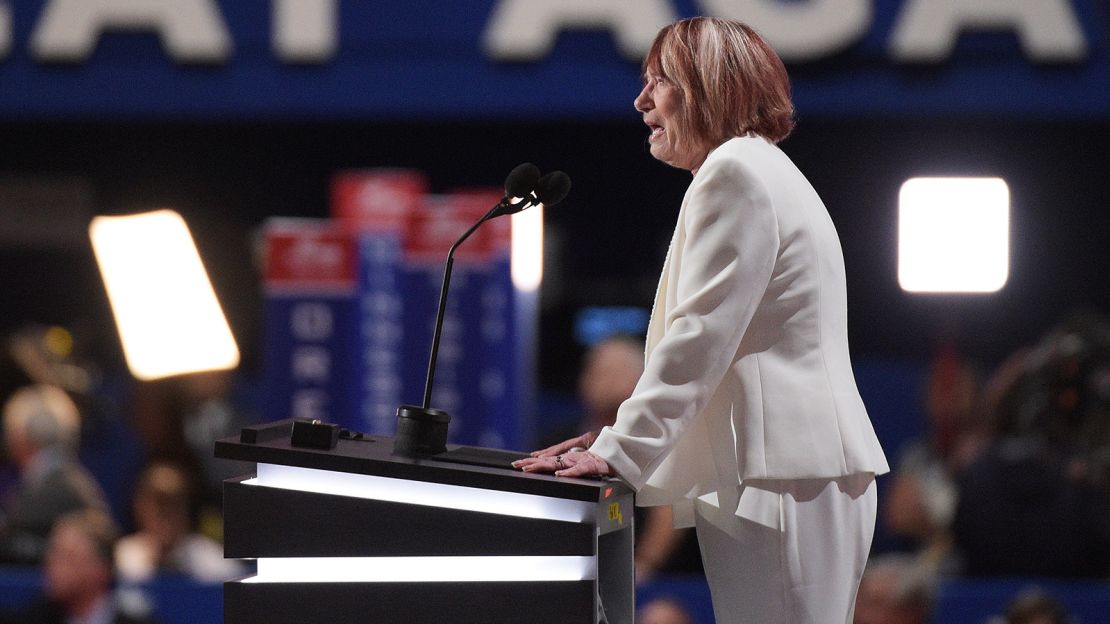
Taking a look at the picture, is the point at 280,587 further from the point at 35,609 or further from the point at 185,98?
the point at 185,98

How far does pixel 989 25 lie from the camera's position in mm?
6070

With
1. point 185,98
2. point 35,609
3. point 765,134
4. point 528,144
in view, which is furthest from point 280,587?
point 528,144

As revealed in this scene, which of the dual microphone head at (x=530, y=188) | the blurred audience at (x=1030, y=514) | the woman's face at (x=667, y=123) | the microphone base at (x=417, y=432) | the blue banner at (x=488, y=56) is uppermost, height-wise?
the blue banner at (x=488, y=56)

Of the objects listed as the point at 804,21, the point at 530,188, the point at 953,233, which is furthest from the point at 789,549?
the point at 953,233

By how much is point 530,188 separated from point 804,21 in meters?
4.19

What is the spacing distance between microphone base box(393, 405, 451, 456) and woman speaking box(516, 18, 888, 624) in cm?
17

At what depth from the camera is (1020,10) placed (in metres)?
6.02

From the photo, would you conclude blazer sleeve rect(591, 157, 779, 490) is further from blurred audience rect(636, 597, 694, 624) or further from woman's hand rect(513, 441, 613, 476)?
blurred audience rect(636, 597, 694, 624)

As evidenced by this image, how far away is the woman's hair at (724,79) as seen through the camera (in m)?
2.09

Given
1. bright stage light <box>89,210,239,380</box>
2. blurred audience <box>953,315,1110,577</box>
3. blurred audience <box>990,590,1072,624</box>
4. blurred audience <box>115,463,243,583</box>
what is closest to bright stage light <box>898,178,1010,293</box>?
blurred audience <box>953,315,1110,577</box>

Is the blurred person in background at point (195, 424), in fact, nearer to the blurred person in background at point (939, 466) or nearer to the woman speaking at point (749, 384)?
the blurred person in background at point (939, 466)

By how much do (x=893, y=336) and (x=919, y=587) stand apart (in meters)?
3.37

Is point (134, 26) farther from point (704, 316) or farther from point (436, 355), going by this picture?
point (704, 316)

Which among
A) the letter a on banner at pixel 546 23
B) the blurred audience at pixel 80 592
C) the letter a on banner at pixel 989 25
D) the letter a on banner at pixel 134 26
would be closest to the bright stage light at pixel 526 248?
the letter a on banner at pixel 546 23
